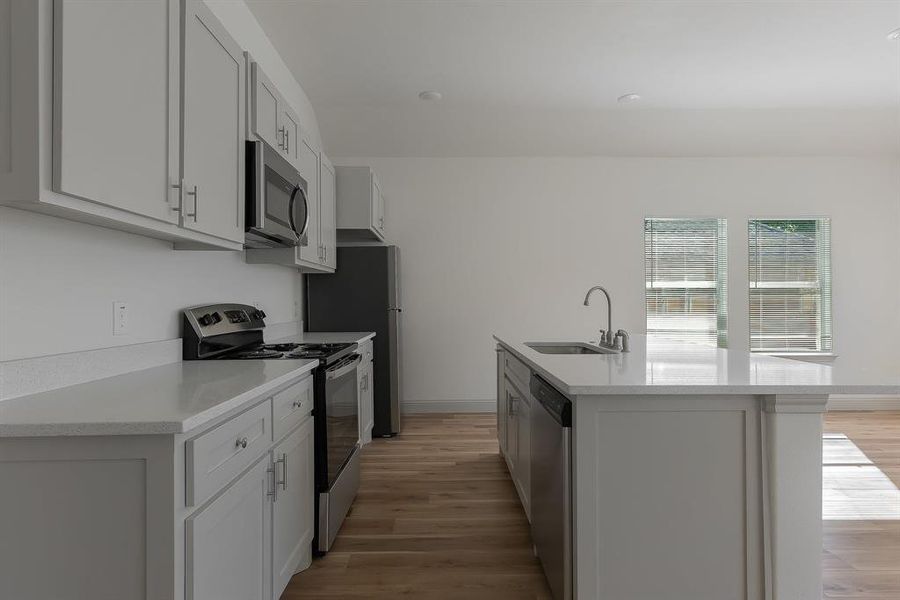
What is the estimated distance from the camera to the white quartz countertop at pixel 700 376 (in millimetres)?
1525

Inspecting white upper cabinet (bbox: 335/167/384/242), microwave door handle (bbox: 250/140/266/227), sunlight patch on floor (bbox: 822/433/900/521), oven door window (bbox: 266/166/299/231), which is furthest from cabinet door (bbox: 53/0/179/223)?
sunlight patch on floor (bbox: 822/433/900/521)

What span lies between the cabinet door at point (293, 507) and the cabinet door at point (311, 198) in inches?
54.9

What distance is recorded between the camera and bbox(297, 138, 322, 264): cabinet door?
314cm

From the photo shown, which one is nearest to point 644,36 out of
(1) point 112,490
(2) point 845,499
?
(2) point 845,499

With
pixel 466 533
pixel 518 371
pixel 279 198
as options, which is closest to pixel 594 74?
pixel 518 371

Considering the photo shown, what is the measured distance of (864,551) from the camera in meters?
2.29

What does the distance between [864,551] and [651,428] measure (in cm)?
155

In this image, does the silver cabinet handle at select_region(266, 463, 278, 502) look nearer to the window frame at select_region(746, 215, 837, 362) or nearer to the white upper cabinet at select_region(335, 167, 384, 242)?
the white upper cabinet at select_region(335, 167, 384, 242)

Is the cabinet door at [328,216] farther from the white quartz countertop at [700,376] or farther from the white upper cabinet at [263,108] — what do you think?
the white quartz countertop at [700,376]

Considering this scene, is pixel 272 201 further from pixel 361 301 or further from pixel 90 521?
pixel 361 301

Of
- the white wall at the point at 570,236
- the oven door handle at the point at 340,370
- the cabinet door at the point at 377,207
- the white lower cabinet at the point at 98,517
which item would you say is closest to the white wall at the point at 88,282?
the white lower cabinet at the point at 98,517

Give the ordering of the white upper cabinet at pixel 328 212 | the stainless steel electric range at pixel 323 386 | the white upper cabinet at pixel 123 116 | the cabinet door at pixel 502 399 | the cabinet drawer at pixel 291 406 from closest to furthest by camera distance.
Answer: the white upper cabinet at pixel 123 116
the cabinet drawer at pixel 291 406
the stainless steel electric range at pixel 323 386
the cabinet door at pixel 502 399
the white upper cabinet at pixel 328 212

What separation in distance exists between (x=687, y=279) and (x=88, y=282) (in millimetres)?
5042

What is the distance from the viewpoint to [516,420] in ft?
9.20
